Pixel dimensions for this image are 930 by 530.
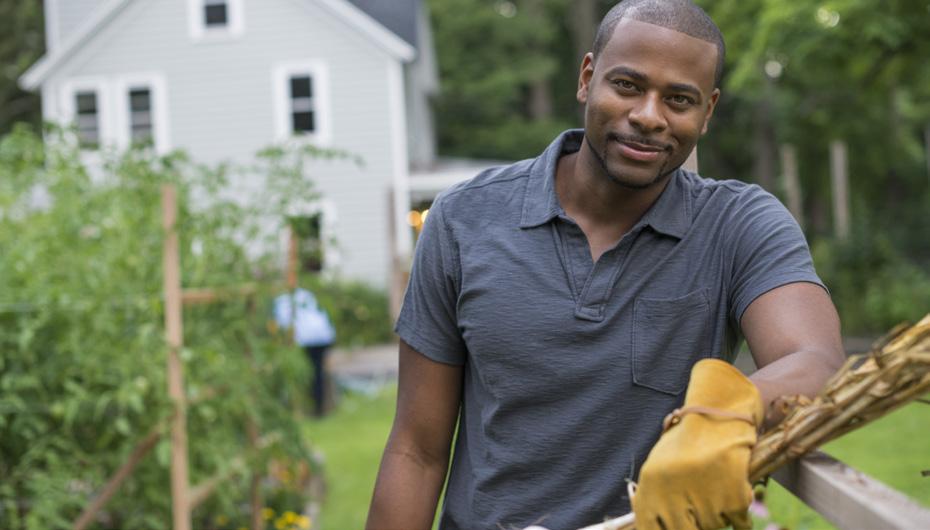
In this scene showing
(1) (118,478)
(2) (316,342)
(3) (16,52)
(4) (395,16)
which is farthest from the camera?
(3) (16,52)

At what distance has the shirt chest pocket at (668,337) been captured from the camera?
1979 millimetres

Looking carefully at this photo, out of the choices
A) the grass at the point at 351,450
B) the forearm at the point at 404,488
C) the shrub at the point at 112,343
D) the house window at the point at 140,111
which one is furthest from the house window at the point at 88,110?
the forearm at the point at 404,488

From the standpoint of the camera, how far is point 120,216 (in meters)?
4.64

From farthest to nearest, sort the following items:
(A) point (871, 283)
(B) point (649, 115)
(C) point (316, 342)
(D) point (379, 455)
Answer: (A) point (871, 283) → (C) point (316, 342) → (D) point (379, 455) → (B) point (649, 115)

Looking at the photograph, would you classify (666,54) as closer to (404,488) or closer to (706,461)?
(706,461)

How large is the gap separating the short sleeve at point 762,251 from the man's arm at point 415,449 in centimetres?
54

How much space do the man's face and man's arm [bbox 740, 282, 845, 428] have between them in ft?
0.89

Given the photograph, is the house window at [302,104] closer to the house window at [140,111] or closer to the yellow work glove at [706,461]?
the house window at [140,111]

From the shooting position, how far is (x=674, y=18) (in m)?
1.90

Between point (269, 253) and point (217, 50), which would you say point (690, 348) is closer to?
point (269, 253)

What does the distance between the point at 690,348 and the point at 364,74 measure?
19.3 meters

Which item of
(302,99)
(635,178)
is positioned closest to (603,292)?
(635,178)

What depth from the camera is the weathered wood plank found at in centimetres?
119

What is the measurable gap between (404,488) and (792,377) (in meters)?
0.89
